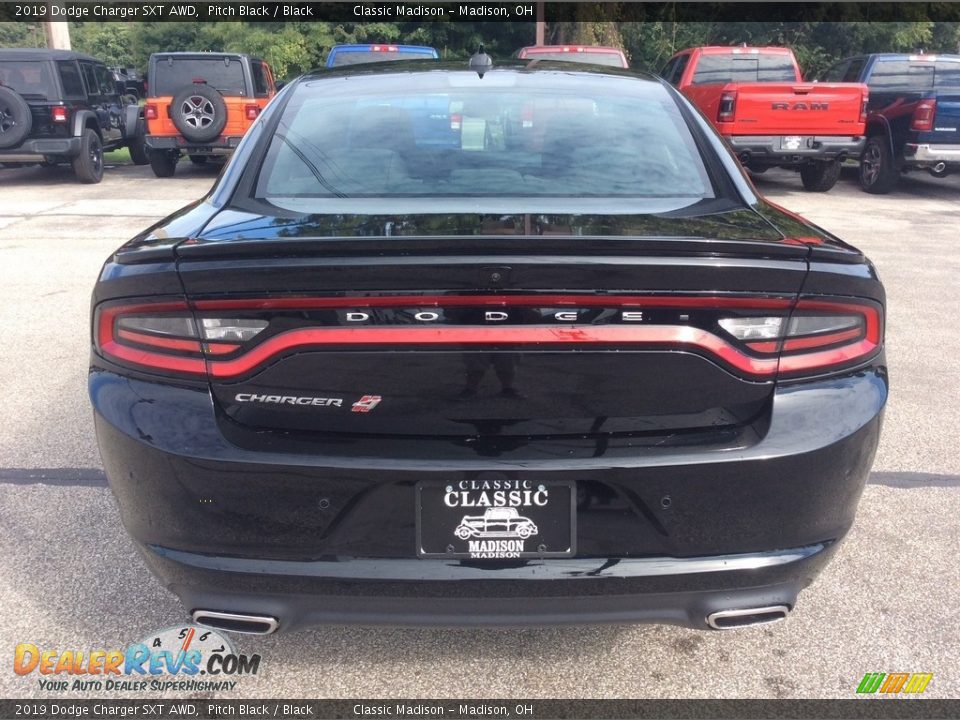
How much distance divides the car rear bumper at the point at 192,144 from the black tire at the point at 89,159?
0.80m

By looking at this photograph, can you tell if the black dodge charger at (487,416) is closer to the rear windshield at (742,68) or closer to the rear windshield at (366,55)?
the rear windshield at (742,68)

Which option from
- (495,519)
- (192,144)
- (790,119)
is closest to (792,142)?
(790,119)

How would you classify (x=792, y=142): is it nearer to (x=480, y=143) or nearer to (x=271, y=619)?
(x=480, y=143)

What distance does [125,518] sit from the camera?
7.23ft

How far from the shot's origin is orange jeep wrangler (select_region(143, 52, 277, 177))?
1281 centimetres

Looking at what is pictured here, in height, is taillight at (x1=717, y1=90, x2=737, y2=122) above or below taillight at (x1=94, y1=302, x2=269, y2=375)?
below

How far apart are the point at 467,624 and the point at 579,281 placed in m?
0.85

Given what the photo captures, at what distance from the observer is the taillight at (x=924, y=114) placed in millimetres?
11523

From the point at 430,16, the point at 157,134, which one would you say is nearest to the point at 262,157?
the point at 157,134

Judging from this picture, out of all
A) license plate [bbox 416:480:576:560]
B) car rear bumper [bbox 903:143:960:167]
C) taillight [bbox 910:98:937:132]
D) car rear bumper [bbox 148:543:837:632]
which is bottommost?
car rear bumper [bbox 903:143:960:167]

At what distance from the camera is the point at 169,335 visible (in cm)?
204

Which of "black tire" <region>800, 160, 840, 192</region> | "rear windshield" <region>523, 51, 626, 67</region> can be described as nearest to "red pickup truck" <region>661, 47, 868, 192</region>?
"black tire" <region>800, 160, 840, 192</region>

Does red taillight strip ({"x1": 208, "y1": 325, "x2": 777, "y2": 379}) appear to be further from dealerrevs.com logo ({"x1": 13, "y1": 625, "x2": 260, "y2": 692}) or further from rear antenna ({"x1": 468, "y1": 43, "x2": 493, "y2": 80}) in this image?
rear antenna ({"x1": 468, "y1": 43, "x2": 493, "y2": 80})

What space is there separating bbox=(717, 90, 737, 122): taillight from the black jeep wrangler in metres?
9.13
